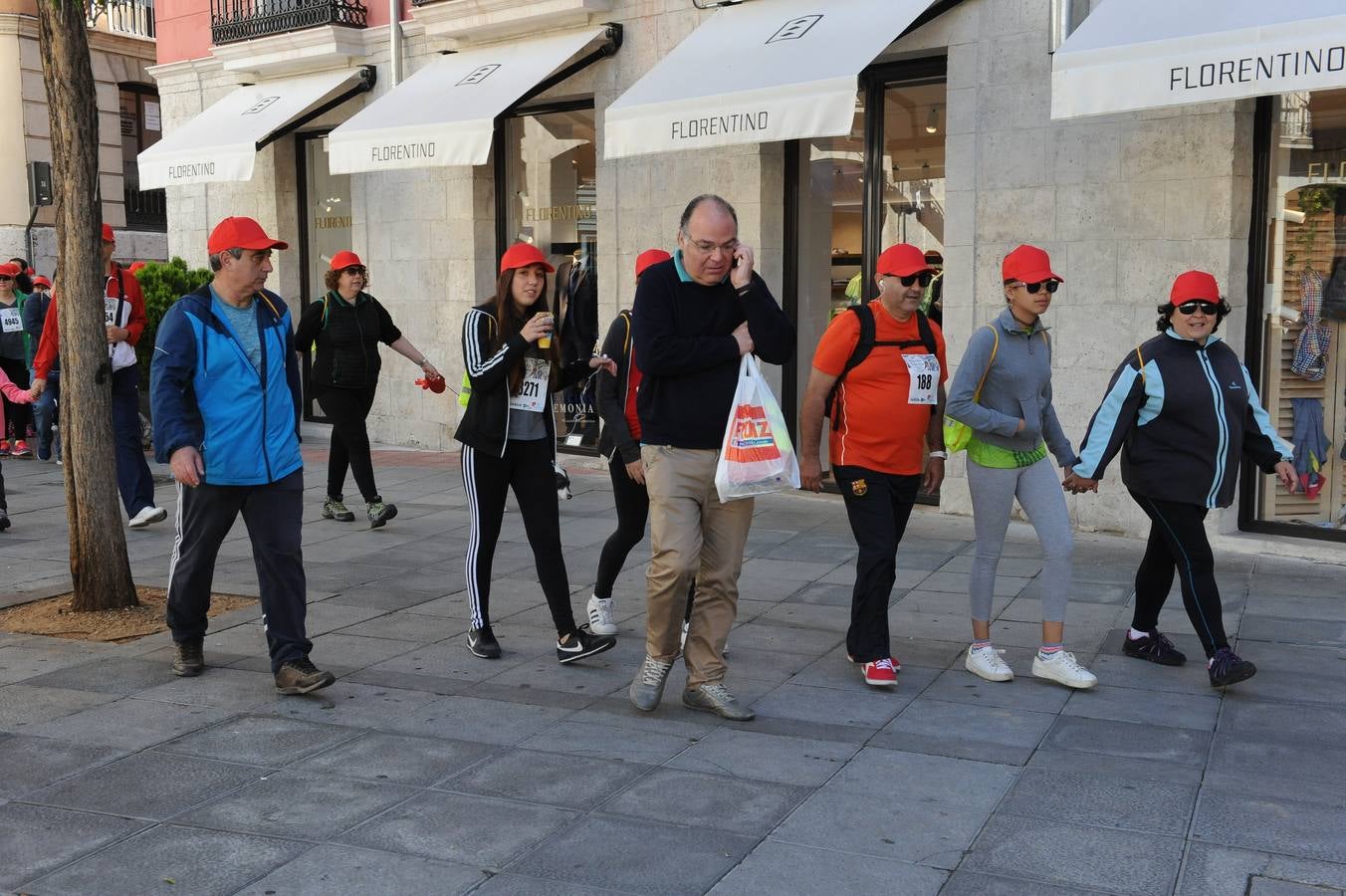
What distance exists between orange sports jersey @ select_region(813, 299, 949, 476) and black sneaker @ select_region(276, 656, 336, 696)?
7.05 ft

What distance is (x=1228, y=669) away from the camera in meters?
5.41

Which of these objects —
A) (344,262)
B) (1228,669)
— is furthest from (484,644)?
(344,262)

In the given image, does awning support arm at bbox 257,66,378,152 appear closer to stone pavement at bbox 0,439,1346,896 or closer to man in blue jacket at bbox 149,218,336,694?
stone pavement at bbox 0,439,1346,896

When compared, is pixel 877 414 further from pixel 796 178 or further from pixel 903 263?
pixel 796 178

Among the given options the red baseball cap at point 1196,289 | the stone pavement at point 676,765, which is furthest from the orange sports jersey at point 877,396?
the red baseball cap at point 1196,289

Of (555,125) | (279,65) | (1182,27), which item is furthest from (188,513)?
(279,65)

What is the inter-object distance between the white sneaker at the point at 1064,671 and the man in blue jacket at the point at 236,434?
279 cm

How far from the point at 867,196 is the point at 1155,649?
5.32m

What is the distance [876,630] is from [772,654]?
690mm

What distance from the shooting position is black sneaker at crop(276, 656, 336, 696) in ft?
17.6

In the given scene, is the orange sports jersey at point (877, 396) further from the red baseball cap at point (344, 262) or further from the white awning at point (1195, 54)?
the red baseball cap at point (344, 262)

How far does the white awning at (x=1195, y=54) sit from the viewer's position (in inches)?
275

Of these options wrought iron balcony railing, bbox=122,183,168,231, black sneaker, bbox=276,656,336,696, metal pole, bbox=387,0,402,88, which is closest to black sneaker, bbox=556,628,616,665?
black sneaker, bbox=276,656,336,696

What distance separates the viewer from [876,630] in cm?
558
